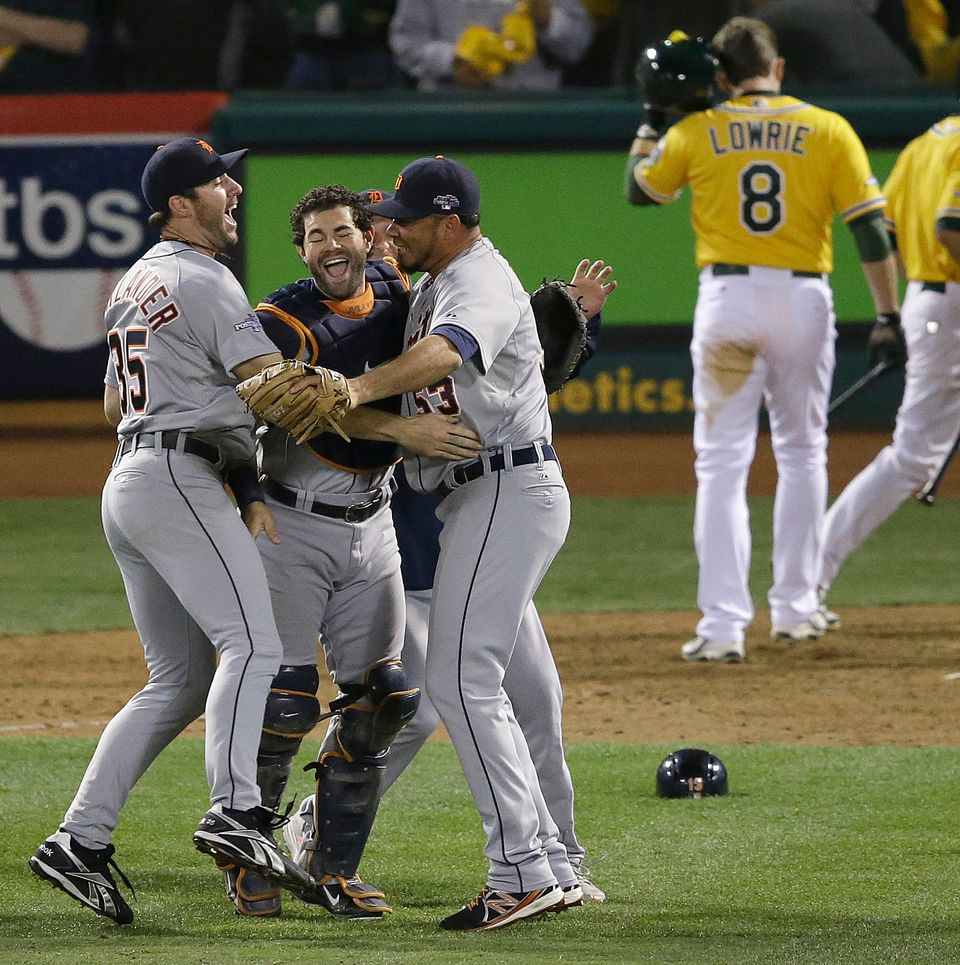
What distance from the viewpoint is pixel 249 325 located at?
4.26 meters

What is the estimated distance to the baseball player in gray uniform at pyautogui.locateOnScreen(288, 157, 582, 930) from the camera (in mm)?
4168

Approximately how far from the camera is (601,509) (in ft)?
37.5

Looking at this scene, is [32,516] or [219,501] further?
[32,516]

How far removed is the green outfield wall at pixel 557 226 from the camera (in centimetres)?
1295

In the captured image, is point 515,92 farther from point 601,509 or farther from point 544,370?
point 544,370

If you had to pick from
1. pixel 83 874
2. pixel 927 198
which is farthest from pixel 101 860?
pixel 927 198

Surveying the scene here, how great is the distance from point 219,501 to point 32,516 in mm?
7259

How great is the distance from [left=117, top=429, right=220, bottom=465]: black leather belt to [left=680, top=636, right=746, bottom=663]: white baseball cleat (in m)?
3.52

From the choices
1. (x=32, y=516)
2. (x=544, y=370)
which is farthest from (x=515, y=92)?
(x=544, y=370)

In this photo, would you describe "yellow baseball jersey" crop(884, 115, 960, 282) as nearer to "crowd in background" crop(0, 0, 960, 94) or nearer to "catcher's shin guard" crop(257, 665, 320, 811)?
"catcher's shin guard" crop(257, 665, 320, 811)

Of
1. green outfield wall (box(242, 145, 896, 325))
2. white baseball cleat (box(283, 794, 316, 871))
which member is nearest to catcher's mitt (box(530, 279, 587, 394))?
white baseball cleat (box(283, 794, 316, 871))

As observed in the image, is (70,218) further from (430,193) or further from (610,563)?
(430,193)

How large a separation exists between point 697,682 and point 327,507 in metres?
3.09

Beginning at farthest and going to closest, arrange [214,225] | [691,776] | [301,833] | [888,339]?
[888,339] < [691,776] < [301,833] < [214,225]
